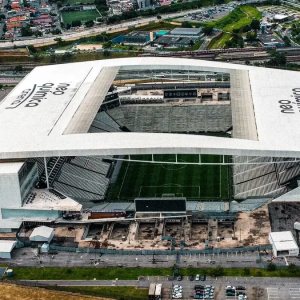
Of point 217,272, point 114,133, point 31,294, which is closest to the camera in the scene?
point 31,294

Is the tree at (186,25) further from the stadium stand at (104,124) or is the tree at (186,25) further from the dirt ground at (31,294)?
the dirt ground at (31,294)

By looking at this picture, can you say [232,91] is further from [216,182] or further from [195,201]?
[195,201]

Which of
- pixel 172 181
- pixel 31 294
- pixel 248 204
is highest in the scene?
pixel 31 294

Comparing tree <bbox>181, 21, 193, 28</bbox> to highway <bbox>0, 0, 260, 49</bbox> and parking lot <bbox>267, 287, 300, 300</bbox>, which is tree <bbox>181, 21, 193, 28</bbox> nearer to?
highway <bbox>0, 0, 260, 49</bbox>

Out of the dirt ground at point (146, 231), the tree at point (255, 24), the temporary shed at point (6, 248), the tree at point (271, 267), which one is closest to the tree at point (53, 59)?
the tree at point (255, 24)

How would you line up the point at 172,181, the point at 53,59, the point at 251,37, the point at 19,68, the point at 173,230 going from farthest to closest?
the point at 251,37
the point at 53,59
the point at 19,68
the point at 172,181
the point at 173,230

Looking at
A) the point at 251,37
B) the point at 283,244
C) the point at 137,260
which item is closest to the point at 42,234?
the point at 137,260

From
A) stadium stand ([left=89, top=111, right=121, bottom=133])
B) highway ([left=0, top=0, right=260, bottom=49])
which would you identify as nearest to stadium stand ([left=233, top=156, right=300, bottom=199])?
stadium stand ([left=89, top=111, right=121, bottom=133])

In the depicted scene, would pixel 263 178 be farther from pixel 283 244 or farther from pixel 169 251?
pixel 169 251
